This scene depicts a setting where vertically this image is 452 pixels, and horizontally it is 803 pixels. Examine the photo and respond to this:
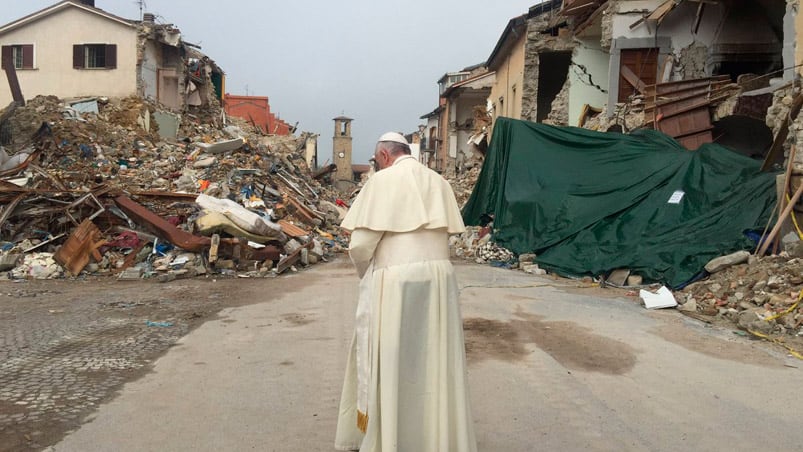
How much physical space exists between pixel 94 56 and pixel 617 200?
24.6 metres

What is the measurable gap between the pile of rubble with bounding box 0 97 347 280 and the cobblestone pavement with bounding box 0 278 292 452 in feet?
2.45

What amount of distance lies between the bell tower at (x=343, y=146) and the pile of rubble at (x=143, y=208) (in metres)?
41.2

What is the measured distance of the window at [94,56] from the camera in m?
26.6

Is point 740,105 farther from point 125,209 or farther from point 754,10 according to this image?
point 125,209

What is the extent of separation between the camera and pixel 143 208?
1138 centimetres

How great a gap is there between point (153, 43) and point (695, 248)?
25.7m

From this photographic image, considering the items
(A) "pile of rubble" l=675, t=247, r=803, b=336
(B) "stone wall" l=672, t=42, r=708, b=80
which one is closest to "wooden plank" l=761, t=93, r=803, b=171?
(A) "pile of rubble" l=675, t=247, r=803, b=336

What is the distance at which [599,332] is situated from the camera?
21.0ft

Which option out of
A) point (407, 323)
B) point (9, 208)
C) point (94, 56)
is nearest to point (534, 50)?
point (9, 208)

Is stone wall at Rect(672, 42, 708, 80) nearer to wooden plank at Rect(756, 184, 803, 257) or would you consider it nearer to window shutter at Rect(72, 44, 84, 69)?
wooden plank at Rect(756, 184, 803, 257)

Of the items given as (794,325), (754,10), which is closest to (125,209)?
(794,325)

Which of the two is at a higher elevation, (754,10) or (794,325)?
(754,10)

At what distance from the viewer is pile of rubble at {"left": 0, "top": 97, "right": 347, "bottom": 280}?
10.7 meters

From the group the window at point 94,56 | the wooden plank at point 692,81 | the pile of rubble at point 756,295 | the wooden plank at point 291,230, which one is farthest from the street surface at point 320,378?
Result: the window at point 94,56
